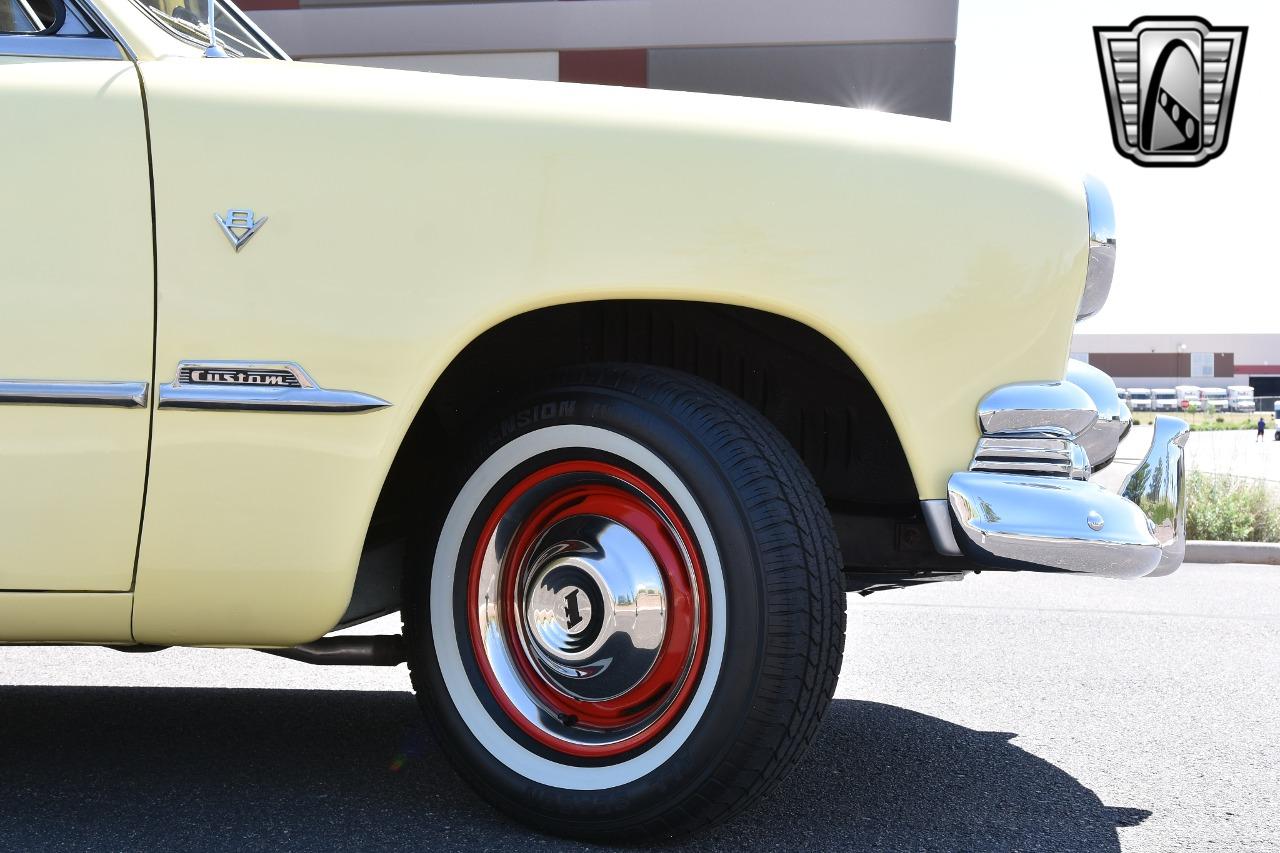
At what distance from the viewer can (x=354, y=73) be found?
2.24 m

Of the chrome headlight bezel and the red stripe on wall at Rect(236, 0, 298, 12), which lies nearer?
the chrome headlight bezel

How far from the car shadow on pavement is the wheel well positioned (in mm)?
424

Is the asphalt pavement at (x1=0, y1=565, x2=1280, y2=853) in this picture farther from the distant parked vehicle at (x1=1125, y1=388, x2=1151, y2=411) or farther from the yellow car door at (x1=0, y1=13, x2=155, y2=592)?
the distant parked vehicle at (x1=1125, y1=388, x2=1151, y2=411)

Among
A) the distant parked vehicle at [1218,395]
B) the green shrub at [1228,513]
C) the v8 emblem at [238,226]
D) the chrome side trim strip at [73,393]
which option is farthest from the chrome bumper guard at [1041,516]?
the distant parked vehicle at [1218,395]

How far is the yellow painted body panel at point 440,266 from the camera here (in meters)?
2.07

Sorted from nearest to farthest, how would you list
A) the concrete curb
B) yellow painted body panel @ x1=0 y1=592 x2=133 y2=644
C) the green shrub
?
1. yellow painted body panel @ x1=0 y1=592 x2=133 y2=644
2. the concrete curb
3. the green shrub

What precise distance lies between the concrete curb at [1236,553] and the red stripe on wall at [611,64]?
7.58m

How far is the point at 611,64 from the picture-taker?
13.0 meters

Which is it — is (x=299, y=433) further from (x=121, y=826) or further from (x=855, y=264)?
(x=855, y=264)

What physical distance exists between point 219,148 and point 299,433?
0.51 metres

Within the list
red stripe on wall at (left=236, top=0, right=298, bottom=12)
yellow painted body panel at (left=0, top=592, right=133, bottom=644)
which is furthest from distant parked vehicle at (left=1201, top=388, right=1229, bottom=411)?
yellow painted body panel at (left=0, top=592, right=133, bottom=644)

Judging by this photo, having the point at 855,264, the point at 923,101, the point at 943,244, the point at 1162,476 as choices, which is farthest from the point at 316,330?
the point at 923,101

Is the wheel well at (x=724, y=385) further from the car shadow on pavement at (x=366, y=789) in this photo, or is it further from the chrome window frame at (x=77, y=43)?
the chrome window frame at (x=77, y=43)

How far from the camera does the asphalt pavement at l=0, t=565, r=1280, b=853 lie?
217cm
